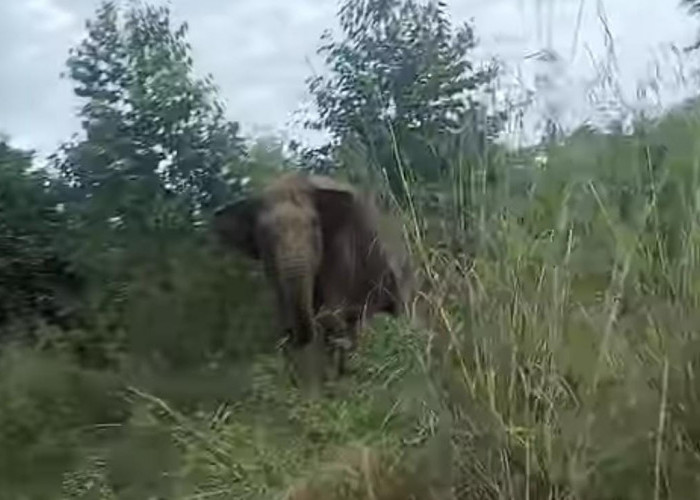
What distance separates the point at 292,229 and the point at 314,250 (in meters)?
0.08

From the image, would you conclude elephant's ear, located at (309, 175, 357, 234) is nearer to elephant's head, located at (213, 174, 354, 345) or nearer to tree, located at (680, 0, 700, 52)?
elephant's head, located at (213, 174, 354, 345)

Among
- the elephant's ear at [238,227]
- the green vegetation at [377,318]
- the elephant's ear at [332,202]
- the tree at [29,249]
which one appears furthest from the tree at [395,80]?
the tree at [29,249]

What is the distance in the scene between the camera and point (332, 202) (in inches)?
146

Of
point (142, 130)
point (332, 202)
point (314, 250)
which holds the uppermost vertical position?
point (142, 130)

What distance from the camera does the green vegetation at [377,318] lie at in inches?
73.9

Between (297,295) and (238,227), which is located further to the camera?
(238,227)

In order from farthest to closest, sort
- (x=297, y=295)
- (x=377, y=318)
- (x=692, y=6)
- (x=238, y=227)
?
(x=238, y=227), (x=297, y=295), (x=377, y=318), (x=692, y=6)

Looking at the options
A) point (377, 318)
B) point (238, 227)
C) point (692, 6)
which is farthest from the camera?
point (238, 227)

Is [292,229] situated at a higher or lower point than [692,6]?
lower

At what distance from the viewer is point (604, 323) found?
1902 millimetres

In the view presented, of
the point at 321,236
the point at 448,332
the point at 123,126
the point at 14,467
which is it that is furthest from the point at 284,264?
the point at 448,332

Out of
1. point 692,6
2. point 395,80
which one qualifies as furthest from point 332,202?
point 692,6

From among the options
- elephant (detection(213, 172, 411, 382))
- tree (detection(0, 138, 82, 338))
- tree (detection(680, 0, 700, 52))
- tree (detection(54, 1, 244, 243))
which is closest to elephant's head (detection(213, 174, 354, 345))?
elephant (detection(213, 172, 411, 382))

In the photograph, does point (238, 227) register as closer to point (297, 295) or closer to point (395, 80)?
point (297, 295)
